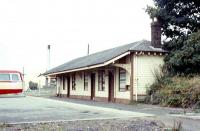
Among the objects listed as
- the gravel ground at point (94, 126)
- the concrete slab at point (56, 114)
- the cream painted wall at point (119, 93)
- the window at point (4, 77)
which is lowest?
A: the gravel ground at point (94, 126)

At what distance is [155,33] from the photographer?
96.0ft

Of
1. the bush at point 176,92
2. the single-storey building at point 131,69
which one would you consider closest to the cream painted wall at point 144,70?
the single-storey building at point 131,69

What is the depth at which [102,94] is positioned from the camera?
33312 mm

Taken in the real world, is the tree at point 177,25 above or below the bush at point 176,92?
above

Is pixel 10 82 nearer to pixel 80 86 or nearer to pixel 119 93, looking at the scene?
pixel 119 93

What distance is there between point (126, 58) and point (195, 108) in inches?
341

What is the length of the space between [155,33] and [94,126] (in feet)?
54.2

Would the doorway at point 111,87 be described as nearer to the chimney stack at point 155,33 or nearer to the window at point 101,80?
the window at point 101,80

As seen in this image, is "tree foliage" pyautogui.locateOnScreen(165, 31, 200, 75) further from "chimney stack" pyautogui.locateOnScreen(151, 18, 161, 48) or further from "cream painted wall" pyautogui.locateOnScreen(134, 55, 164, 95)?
"chimney stack" pyautogui.locateOnScreen(151, 18, 161, 48)

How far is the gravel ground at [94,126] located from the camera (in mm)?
13125

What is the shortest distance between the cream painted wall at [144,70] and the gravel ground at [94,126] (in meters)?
13.1

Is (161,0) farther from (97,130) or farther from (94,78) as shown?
(97,130)

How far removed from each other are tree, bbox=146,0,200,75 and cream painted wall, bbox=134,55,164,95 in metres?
0.72

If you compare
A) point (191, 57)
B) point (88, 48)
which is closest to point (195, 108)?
point (191, 57)
